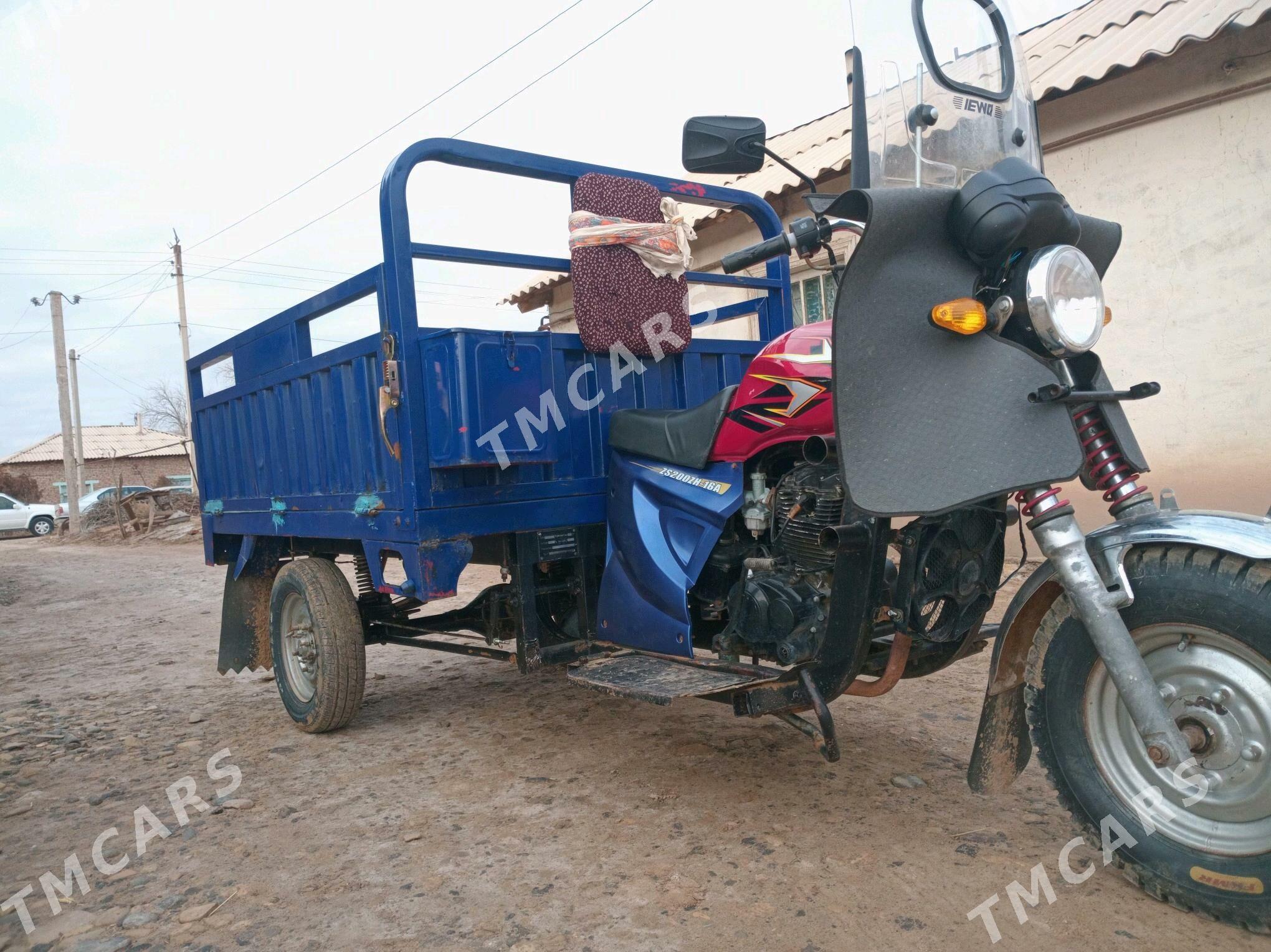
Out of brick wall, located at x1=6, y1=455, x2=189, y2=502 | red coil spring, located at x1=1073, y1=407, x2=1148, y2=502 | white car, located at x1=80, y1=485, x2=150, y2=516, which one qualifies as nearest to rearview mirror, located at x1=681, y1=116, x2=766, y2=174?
red coil spring, located at x1=1073, y1=407, x2=1148, y2=502

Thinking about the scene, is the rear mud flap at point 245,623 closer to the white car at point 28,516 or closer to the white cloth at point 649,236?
the white cloth at point 649,236

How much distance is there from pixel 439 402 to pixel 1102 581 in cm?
219

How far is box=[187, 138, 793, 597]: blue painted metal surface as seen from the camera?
129 inches

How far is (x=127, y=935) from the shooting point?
7.70 feet

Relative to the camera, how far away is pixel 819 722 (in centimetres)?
262

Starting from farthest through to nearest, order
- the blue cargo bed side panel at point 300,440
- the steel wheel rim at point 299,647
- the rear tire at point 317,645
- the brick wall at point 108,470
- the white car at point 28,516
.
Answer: the brick wall at point 108,470, the white car at point 28,516, the steel wheel rim at point 299,647, the rear tire at point 317,645, the blue cargo bed side panel at point 300,440

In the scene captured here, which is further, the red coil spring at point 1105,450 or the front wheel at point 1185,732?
the red coil spring at point 1105,450

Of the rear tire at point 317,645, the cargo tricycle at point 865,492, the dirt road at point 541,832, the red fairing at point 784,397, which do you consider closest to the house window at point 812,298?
the cargo tricycle at point 865,492

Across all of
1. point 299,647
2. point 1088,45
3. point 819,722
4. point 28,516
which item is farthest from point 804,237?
point 28,516

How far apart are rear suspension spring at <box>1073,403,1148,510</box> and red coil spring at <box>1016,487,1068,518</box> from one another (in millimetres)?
138

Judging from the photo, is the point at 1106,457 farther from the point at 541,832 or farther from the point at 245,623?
the point at 245,623

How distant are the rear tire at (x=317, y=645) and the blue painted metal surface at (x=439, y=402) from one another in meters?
0.24

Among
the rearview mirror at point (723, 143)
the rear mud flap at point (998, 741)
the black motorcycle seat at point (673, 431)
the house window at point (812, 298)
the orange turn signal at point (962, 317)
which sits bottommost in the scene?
the rear mud flap at point (998, 741)

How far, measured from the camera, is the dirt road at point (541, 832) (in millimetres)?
2232
